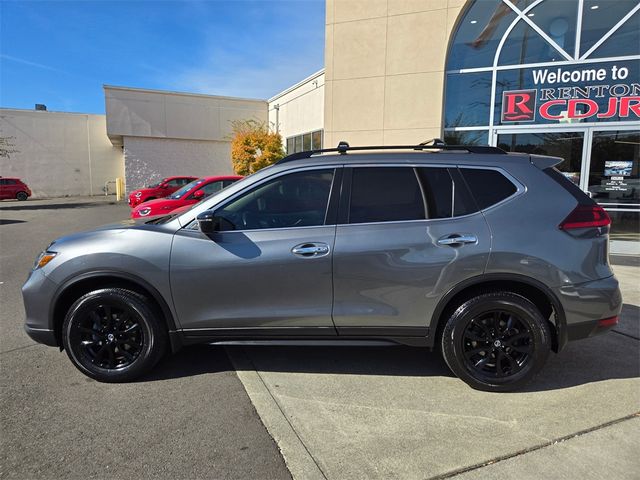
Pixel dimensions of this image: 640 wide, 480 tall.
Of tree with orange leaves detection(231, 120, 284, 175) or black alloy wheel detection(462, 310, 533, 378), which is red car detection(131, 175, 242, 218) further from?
tree with orange leaves detection(231, 120, 284, 175)

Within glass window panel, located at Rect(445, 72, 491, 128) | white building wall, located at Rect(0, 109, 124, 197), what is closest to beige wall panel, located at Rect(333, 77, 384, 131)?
glass window panel, located at Rect(445, 72, 491, 128)

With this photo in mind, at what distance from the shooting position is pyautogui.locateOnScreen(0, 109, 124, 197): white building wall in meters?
33.0

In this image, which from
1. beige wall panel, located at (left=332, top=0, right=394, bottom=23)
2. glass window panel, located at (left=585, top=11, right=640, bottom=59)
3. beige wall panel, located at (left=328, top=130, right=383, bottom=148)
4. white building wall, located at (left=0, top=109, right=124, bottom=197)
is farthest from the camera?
white building wall, located at (left=0, top=109, right=124, bottom=197)

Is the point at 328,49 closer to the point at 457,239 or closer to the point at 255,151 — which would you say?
the point at 457,239

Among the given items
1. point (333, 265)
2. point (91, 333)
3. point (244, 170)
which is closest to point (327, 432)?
point (333, 265)

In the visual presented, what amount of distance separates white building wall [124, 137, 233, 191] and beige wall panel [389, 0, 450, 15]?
22339 mm

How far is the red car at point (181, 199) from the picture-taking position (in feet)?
35.7

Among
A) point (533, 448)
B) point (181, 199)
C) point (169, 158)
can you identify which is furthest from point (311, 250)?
point (169, 158)

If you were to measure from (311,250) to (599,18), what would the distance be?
9431 mm

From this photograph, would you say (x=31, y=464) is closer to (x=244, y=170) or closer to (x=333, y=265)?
(x=333, y=265)

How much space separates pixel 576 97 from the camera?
9.02 metres

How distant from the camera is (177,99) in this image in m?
28.5

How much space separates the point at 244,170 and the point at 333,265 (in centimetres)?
1964

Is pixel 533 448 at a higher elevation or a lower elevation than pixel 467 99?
lower
